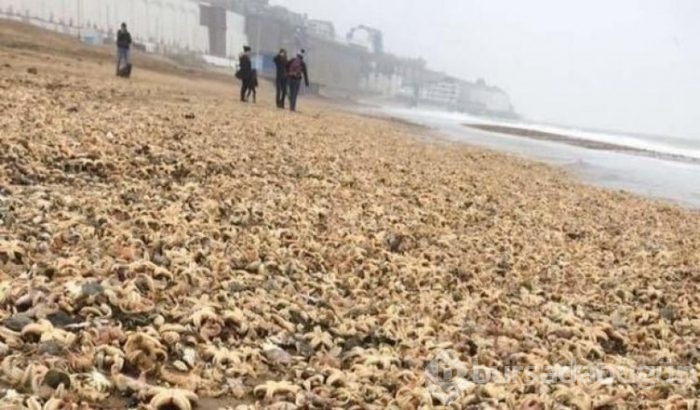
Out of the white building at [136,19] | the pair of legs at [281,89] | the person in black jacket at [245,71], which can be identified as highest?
the white building at [136,19]

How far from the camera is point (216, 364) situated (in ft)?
16.5

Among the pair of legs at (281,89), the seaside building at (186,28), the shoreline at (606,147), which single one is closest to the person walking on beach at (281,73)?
the pair of legs at (281,89)

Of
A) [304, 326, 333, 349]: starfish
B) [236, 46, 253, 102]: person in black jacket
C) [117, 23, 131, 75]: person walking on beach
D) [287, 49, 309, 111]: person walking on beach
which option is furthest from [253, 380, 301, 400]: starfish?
[117, 23, 131, 75]: person walking on beach

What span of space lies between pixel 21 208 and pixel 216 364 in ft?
12.3

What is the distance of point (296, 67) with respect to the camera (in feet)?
101

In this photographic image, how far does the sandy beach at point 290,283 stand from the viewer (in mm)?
4773

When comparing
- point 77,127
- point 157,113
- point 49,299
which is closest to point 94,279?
point 49,299

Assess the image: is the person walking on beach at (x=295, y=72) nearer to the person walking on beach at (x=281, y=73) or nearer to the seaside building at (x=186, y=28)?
the person walking on beach at (x=281, y=73)

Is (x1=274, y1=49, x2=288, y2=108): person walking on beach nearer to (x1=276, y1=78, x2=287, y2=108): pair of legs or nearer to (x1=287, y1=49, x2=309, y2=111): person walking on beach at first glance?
(x1=276, y1=78, x2=287, y2=108): pair of legs

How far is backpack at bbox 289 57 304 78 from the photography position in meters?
30.6

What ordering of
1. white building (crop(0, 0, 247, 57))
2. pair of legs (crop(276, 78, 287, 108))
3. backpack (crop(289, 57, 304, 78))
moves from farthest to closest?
white building (crop(0, 0, 247, 57)), pair of legs (crop(276, 78, 287, 108)), backpack (crop(289, 57, 304, 78))

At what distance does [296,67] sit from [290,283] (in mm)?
24880

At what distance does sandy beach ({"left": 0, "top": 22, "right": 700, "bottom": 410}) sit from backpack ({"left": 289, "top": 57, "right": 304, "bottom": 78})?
16410 millimetres

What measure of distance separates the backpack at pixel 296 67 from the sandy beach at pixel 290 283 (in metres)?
16.4
